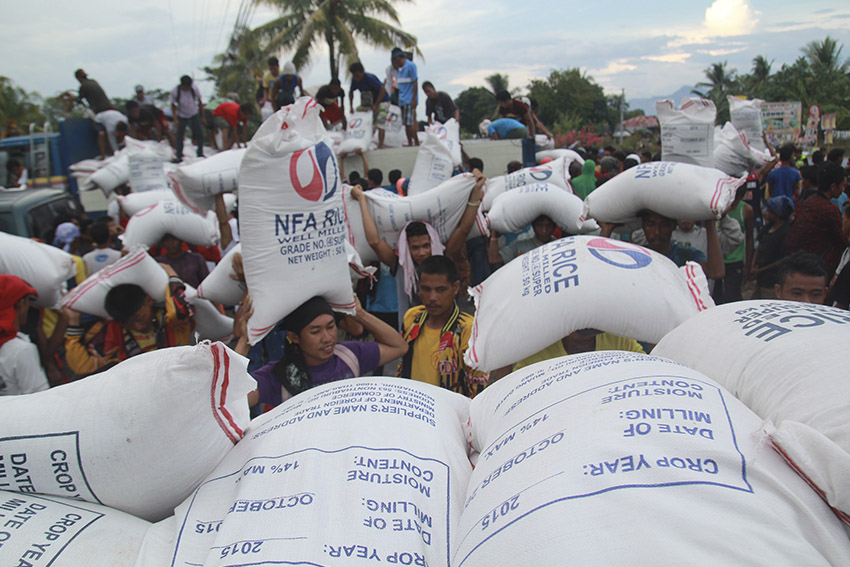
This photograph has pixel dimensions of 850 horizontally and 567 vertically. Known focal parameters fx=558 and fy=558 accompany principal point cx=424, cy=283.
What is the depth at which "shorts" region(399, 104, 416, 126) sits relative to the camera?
9.56 m

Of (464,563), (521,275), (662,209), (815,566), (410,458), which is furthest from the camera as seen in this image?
(662,209)

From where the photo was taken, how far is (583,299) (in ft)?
6.19

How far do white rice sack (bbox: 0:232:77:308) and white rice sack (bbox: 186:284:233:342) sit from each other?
74cm

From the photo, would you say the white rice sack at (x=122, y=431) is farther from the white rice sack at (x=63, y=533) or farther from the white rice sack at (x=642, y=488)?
the white rice sack at (x=642, y=488)

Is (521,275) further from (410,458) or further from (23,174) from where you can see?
(23,174)

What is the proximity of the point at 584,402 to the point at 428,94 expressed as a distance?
9.27 metres

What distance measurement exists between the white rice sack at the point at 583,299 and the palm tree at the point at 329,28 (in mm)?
17999

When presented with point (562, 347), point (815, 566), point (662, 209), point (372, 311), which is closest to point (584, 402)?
point (815, 566)

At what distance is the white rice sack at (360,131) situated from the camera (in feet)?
28.8

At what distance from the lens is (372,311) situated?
4.40m

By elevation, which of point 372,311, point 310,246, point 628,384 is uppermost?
point 310,246

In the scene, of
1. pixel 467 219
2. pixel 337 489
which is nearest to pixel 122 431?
pixel 337 489

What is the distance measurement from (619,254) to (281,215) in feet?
4.75

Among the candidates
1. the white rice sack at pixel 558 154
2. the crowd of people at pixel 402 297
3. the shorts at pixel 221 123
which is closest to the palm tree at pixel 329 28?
the shorts at pixel 221 123
